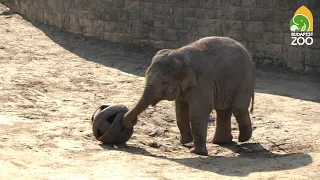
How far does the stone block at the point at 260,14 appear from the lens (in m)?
15.5

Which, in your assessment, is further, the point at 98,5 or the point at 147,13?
the point at 98,5

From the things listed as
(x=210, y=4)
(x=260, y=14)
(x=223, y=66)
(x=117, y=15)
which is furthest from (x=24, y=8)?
(x=223, y=66)

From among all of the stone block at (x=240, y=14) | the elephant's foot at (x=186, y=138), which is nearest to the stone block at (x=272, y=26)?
the stone block at (x=240, y=14)

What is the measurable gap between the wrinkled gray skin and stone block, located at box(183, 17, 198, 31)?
18.0 feet

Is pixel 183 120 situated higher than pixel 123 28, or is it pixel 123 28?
pixel 123 28

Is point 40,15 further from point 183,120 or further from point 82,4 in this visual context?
point 183,120

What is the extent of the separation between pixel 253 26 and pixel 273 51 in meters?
0.67

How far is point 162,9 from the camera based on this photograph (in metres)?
16.8

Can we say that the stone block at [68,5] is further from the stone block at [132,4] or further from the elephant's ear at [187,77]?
the elephant's ear at [187,77]

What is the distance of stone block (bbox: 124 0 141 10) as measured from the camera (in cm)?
1712

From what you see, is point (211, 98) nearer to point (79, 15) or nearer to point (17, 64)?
point (17, 64)

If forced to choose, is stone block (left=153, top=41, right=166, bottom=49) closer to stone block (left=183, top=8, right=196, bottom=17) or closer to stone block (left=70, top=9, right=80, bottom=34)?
stone block (left=183, top=8, right=196, bottom=17)

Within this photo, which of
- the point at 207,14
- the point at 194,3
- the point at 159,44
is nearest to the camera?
the point at 207,14

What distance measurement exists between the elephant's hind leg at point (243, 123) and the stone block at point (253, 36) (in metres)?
4.94
